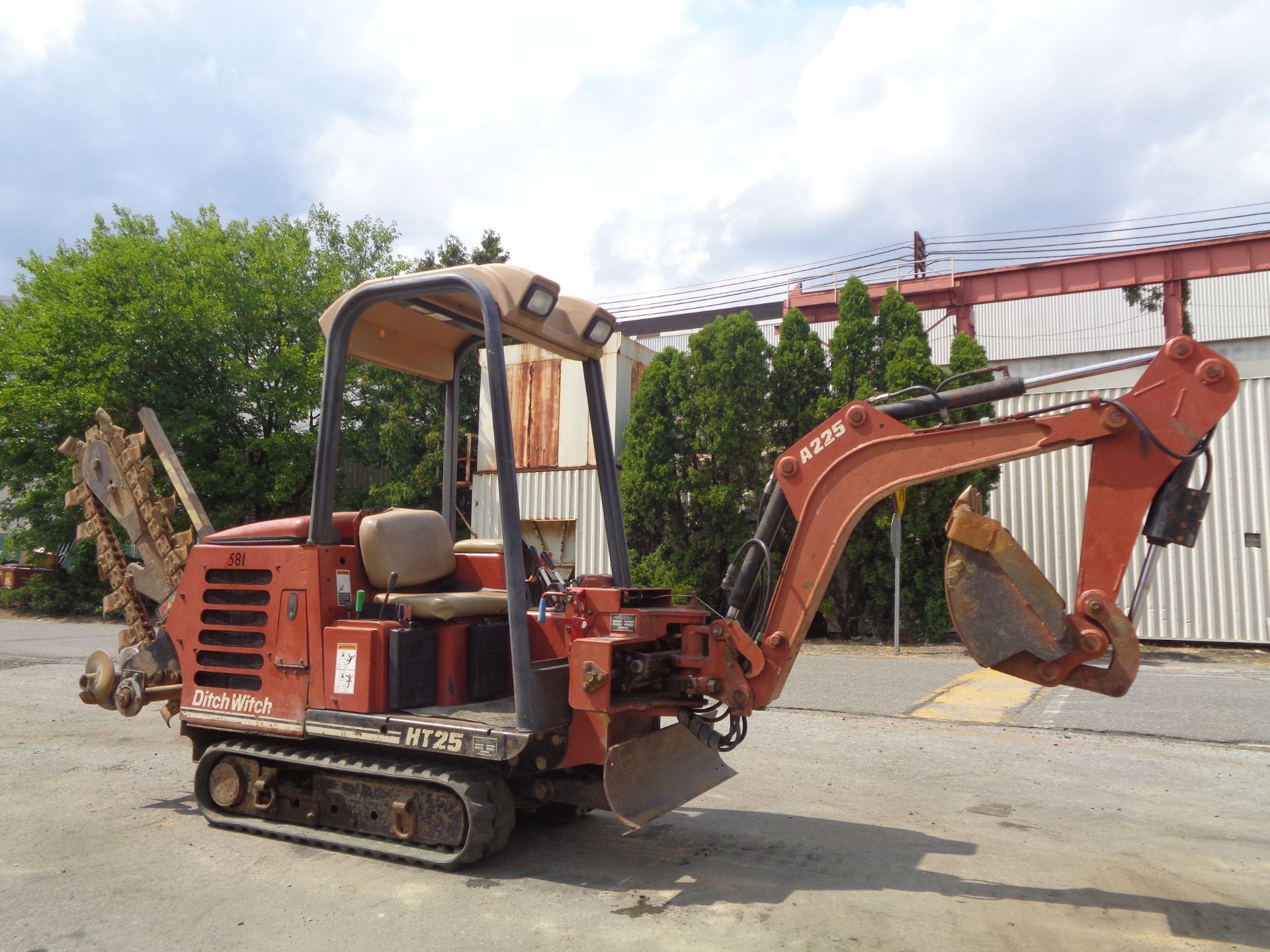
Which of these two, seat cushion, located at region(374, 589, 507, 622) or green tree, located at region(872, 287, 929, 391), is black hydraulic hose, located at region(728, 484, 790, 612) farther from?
green tree, located at region(872, 287, 929, 391)

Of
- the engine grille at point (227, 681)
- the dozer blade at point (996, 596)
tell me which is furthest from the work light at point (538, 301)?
the engine grille at point (227, 681)

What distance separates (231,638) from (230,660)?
5.3 inches

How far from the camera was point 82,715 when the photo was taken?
9.72m

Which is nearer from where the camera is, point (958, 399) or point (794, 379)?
point (958, 399)

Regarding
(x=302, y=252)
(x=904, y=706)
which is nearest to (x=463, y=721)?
(x=904, y=706)

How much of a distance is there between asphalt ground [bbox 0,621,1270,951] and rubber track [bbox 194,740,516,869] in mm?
94

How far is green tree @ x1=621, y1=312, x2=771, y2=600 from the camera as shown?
56.6 feet

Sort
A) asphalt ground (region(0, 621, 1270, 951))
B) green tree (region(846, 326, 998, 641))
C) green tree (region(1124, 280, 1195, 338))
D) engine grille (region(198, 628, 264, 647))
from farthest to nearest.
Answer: green tree (region(1124, 280, 1195, 338)) → green tree (region(846, 326, 998, 641)) → engine grille (region(198, 628, 264, 647)) → asphalt ground (region(0, 621, 1270, 951))

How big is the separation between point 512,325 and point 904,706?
7226mm

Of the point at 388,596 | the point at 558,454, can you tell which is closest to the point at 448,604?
the point at 388,596

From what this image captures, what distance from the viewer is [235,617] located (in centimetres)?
569

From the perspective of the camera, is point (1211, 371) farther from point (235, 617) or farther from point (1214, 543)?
point (1214, 543)

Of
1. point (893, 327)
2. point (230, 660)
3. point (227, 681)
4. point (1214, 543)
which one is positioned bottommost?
point (227, 681)

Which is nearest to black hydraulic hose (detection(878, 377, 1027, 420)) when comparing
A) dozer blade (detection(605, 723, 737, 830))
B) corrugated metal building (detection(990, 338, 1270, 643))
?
dozer blade (detection(605, 723, 737, 830))
